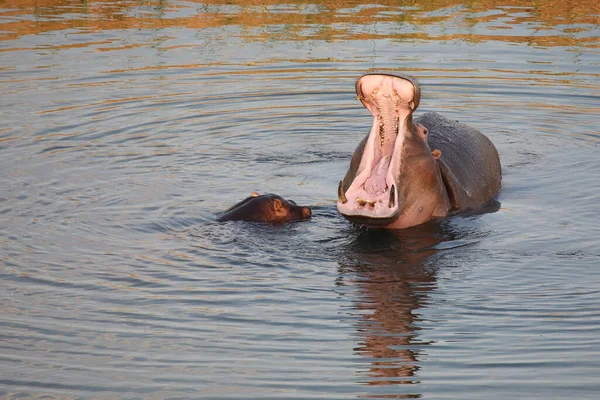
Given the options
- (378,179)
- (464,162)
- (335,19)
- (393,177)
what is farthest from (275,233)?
(335,19)

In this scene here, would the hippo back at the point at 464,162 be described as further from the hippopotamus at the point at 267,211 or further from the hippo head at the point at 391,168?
the hippopotamus at the point at 267,211

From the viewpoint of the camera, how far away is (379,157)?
769 centimetres

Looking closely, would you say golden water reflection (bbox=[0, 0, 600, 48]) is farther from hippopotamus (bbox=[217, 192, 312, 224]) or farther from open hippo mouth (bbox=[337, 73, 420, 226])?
open hippo mouth (bbox=[337, 73, 420, 226])

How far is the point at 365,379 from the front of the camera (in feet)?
16.9

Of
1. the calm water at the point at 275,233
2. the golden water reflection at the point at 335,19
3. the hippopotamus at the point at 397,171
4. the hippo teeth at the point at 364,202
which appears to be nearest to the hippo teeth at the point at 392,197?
the hippopotamus at the point at 397,171

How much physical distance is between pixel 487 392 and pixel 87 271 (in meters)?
2.91

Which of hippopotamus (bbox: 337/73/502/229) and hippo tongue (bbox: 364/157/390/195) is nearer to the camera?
hippopotamus (bbox: 337/73/502/229)

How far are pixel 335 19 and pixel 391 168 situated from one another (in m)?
9.66

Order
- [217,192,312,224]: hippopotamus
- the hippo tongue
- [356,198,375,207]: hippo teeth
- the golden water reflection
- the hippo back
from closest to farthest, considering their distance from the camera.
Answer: [356,198,375,207]: hippo teeth < the hippo tongue < [217,192,312,224]: hippopotamus < the hippo back < the golden water reflection

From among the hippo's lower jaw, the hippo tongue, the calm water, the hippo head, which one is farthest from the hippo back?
the hippo's lower jaw

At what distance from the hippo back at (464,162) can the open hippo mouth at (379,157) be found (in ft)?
2.39

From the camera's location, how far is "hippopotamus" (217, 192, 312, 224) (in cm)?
789

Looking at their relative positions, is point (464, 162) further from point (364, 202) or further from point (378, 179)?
point (364, 202)

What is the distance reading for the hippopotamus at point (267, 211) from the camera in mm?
7891
